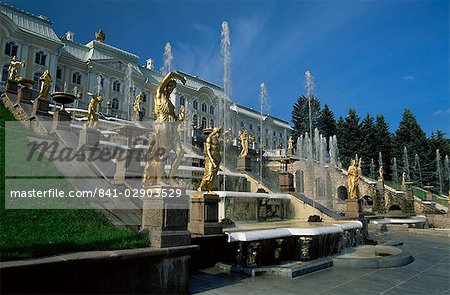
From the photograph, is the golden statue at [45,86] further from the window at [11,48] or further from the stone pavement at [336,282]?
the window at [11,48]

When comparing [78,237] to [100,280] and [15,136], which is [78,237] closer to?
[100,280]

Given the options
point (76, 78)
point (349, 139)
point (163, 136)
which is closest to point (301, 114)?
Result: point (349, 139)

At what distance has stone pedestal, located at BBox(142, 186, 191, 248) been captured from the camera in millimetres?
6500

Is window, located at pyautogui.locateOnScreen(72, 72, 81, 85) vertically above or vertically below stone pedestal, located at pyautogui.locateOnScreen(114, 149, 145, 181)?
above

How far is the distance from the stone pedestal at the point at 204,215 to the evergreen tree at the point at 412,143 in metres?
62.0

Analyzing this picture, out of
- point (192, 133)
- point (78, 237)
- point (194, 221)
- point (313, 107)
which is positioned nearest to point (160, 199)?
point (78, 237)

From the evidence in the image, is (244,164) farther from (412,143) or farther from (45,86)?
(412,143)

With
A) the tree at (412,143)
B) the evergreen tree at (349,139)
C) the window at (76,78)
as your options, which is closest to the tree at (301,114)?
the evergreen tree at (349,139)

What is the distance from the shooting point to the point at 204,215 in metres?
8.84

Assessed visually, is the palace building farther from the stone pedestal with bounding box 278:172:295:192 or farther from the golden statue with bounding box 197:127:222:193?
the golden statue with bounding box 197:127:222:193

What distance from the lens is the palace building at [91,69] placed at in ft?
153

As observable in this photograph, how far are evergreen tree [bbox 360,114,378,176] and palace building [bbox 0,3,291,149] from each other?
27003 mm

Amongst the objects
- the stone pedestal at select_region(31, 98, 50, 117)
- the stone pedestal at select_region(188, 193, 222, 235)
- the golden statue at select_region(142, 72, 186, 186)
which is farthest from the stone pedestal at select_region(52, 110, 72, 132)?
the golden statue at select_region(142, 72, 186, 186)

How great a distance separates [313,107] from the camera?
265 feet
